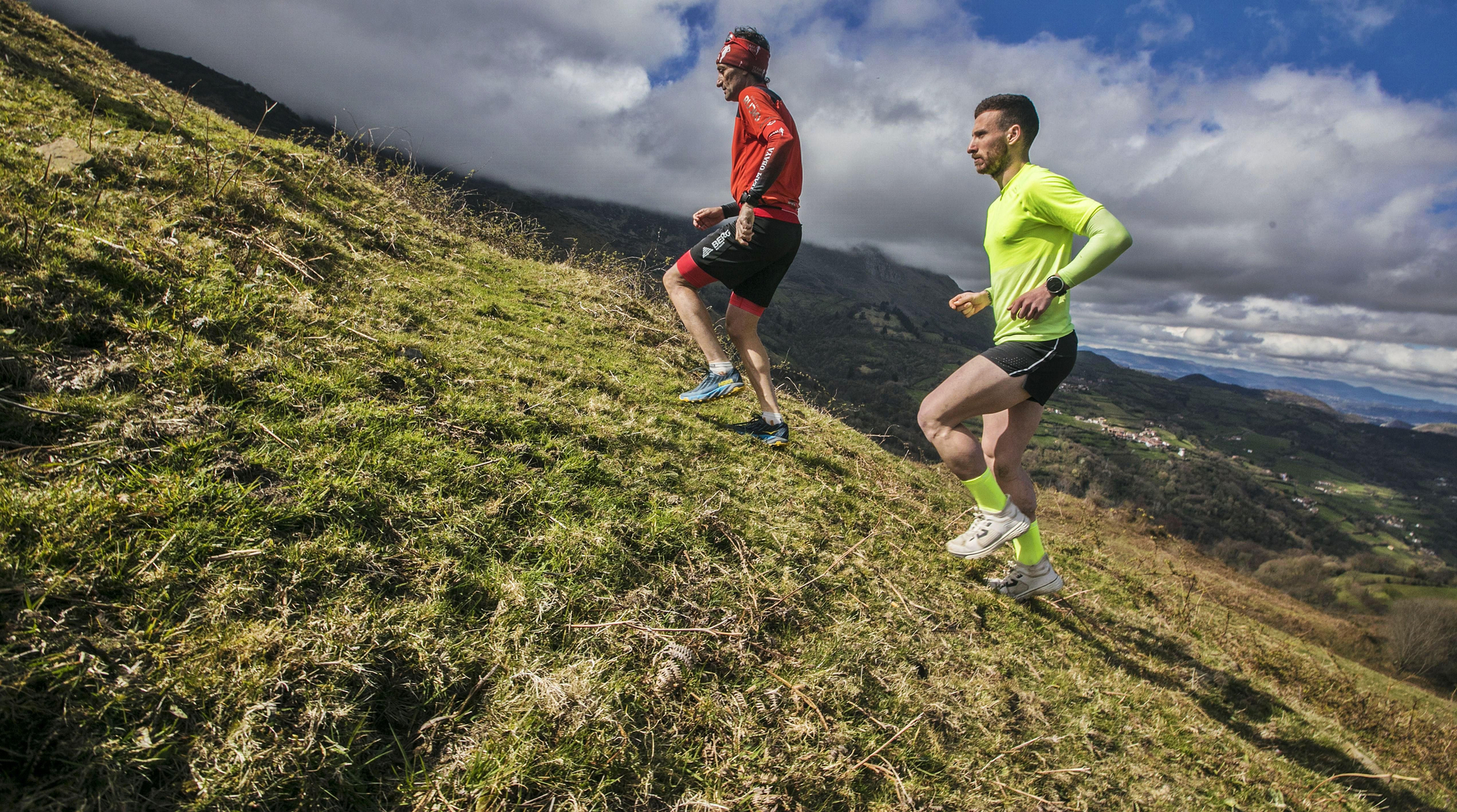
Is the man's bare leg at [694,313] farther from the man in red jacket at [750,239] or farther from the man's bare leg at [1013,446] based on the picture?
the man's bare leg at [1013,446]

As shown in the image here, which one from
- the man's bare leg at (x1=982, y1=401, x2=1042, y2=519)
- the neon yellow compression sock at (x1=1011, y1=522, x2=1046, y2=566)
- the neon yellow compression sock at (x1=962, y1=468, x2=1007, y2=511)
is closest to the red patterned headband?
the man's bare leg at (x1=982, y1=401, x2=1042, y2=519)

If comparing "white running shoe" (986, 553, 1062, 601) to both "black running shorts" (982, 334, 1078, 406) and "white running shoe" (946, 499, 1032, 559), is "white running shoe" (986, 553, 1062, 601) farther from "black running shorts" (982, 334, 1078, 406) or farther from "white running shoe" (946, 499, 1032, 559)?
"black running shorts" (982, 334, 1078, 406)

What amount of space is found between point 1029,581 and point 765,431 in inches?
96.5

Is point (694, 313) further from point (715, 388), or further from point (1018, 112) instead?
point (1018, 112)

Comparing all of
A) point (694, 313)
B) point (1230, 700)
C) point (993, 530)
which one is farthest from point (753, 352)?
point (1230, 700)

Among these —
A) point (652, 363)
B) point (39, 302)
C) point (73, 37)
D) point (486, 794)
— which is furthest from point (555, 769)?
point (73, 37)

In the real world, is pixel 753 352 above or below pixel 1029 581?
above

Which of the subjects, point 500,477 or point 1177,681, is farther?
point 1177,681

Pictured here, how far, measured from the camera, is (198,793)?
1.55 meters

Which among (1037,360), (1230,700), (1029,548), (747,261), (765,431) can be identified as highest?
(747,261)

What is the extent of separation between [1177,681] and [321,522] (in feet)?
20.1

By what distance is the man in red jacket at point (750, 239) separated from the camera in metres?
4.53

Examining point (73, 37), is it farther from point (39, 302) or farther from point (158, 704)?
point (158, 704)

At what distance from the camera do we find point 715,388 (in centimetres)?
521
